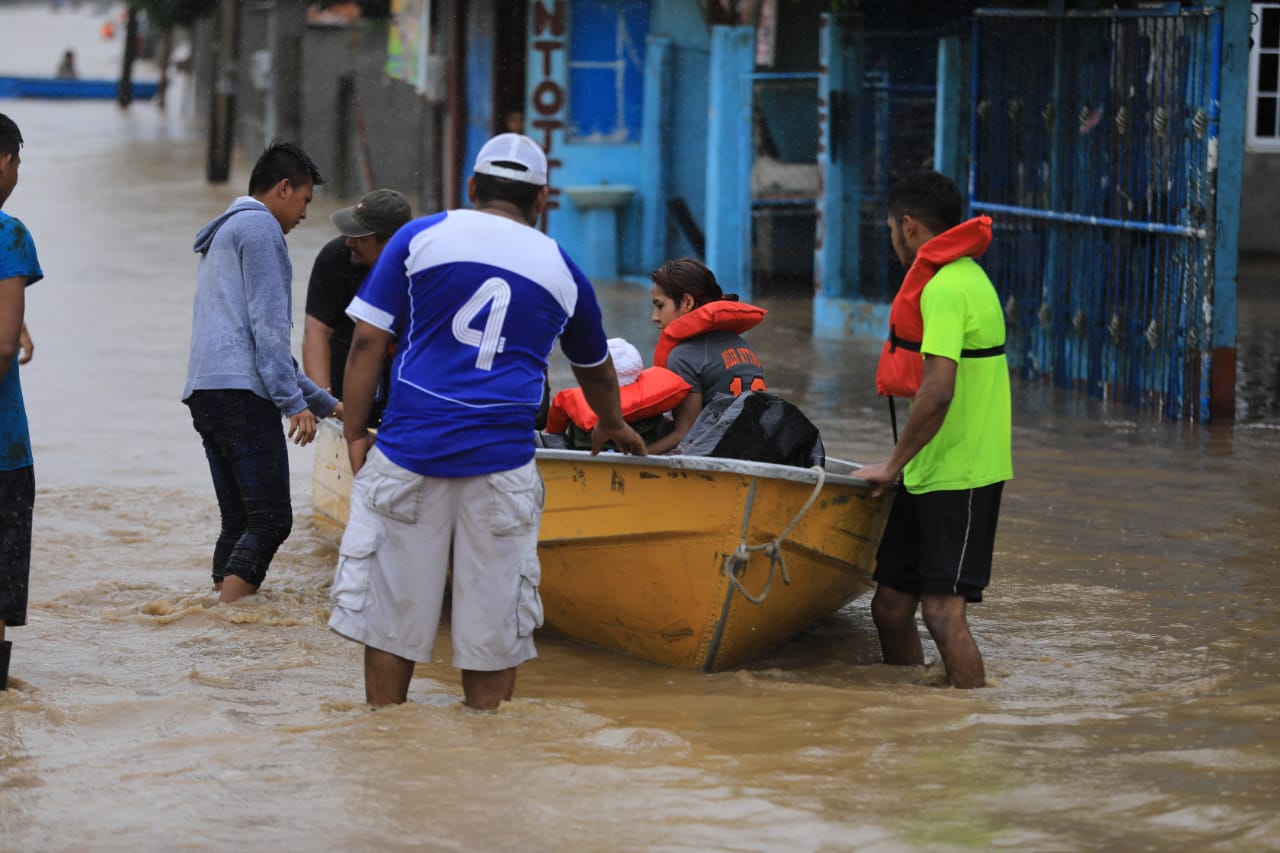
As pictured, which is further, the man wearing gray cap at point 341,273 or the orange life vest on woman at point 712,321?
the man wearing gray cap at point 341,273

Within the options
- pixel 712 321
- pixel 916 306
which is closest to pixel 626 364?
pixel 712 321

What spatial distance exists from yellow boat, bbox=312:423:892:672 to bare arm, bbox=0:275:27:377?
1.73 metres

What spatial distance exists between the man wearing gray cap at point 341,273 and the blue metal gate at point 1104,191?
540 cm

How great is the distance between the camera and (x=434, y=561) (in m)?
4.89

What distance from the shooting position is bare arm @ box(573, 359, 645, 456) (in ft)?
16.9

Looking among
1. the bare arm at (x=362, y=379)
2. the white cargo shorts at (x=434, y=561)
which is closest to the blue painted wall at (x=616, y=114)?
the bare arm at (x=362, y=379)

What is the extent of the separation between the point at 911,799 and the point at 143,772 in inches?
80.9

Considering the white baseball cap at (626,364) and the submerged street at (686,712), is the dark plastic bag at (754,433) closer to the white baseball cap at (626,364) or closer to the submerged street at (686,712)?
the white baseball cap at (626,364)

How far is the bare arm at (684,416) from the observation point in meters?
6.21

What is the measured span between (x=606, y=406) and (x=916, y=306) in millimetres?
1067

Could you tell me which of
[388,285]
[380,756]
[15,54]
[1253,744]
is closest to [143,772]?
[380,756]

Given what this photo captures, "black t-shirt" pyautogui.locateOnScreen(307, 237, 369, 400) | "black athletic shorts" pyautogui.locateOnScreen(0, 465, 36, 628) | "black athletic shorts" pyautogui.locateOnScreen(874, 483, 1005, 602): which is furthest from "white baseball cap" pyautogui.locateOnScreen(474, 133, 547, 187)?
"black t-shirt" pyautogui.locateOnScreen(307, 237, 369, 400)

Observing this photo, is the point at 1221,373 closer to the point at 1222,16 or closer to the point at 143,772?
the point at 1222,16

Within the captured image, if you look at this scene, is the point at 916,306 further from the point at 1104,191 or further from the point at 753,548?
the point at 1104,191
